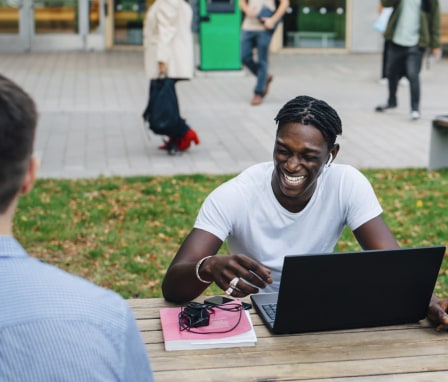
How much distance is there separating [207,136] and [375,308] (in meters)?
7.47

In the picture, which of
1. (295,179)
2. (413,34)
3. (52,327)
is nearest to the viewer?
(52,327)

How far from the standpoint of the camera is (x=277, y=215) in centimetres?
340

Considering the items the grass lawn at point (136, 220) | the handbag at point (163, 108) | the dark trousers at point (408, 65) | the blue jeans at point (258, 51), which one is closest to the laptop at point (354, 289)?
the grass lawn at point (136, 220)

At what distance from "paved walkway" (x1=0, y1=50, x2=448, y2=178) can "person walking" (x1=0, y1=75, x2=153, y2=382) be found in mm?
6895

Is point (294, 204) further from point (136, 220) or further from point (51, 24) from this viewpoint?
point (51, 24)

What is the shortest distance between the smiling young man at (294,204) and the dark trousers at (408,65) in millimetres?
7833

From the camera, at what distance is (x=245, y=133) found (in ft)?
34.0

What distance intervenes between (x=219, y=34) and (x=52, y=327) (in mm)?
13564

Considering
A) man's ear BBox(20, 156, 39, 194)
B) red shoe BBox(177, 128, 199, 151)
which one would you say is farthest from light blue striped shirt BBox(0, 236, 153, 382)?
red shoe BBox(177, 128, 199, 151)

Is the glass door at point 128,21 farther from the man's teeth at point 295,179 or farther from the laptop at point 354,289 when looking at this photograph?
the laptop at point 354,289

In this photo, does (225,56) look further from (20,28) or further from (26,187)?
(26,187)

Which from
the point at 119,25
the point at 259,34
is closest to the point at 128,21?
the point at 119,25

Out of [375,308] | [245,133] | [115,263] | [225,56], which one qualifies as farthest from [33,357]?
[225,56]

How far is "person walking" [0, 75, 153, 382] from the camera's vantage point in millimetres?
1459
